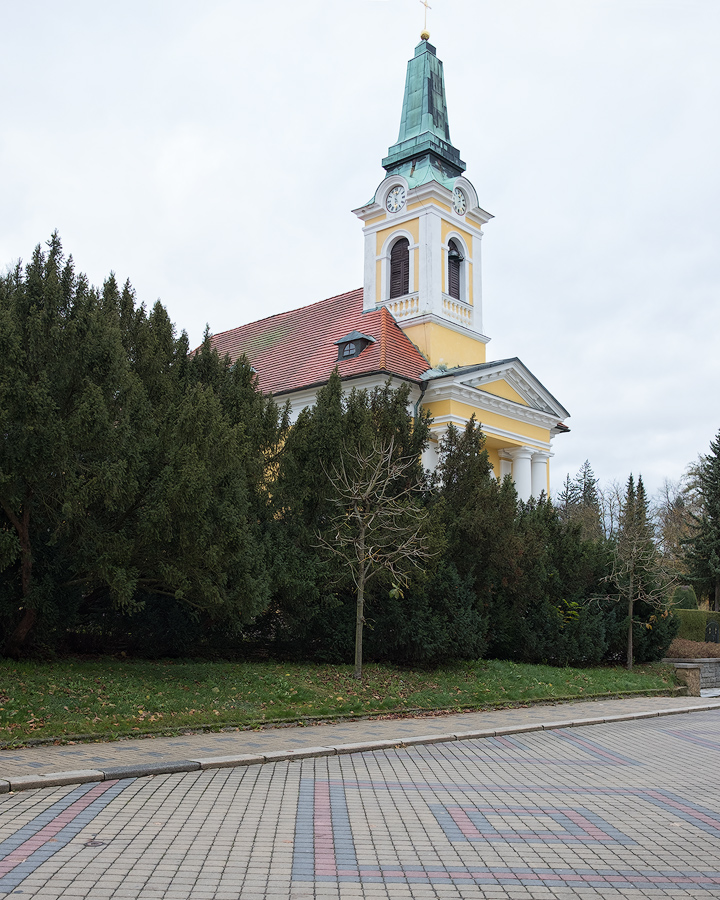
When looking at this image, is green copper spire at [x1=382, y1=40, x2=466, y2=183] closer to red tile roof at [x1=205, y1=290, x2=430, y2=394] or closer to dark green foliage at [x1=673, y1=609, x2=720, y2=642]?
red tile roof at [x1=205, y1=290, x2=430, y2=394]

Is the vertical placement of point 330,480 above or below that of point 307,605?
above

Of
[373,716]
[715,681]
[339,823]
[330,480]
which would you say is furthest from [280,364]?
[339,823]

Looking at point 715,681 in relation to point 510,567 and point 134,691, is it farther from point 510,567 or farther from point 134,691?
point 134,691

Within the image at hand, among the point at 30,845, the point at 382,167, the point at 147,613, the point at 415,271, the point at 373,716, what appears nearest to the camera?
the point at 30,845

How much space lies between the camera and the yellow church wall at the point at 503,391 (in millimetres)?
31047

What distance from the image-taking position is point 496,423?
31.4m

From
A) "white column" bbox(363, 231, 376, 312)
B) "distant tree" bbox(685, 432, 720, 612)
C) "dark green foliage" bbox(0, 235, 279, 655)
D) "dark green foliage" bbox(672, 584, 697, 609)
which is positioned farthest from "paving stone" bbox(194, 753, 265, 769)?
"distant tree" bbox(685, 432, 720, 612)

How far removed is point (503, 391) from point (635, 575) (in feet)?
37.9

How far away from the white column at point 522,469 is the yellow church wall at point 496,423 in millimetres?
413

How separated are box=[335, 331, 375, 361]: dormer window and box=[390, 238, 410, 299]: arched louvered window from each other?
373 centimetres

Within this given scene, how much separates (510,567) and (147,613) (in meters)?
7.90

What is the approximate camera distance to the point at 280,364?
3325 cm

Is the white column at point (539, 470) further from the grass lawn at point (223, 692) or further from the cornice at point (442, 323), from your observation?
the grass lawn at point (223, 692)

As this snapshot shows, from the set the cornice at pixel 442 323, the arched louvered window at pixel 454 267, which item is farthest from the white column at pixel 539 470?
the arched louvered window at pixel 454 267
